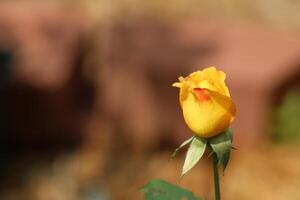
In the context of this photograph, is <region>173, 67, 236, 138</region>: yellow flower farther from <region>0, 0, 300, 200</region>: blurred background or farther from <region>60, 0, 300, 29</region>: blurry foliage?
<region>60, 0, 300, 29</region>: blurry foliage

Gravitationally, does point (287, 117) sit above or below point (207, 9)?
below

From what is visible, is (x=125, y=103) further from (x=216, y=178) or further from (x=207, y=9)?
(x=216, y=178)

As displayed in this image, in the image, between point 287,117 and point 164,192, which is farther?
point 287,117

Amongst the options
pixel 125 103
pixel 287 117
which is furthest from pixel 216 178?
pixel 125 103

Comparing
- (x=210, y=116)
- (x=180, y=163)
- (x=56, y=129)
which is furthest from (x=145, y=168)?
(x=210, y=116)

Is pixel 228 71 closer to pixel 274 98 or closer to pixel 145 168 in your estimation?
pixel 274 98

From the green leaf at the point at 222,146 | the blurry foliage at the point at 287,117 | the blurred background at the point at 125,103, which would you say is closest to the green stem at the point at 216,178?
the green leaf at the point at 222,146

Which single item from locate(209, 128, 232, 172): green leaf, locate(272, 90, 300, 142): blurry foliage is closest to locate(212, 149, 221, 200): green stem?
locate(209, 128, 232, 172): green leaf
